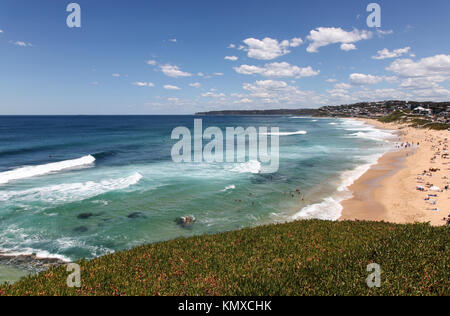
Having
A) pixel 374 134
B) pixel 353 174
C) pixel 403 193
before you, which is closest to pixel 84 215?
pixel 403 193

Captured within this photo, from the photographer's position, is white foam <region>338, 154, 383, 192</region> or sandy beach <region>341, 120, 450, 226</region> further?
white foam <region>338, 154, 383, 192</region>

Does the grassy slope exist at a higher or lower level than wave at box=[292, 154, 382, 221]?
higher

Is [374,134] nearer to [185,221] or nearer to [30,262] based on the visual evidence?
[185,221]

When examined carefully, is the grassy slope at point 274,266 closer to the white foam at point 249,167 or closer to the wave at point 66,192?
the wave at point 66,192

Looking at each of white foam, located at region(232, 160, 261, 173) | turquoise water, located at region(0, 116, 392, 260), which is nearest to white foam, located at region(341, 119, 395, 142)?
turquoise water, located at region(0, 116, 392, 260)

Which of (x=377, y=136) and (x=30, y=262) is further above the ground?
(x=377, y=136)

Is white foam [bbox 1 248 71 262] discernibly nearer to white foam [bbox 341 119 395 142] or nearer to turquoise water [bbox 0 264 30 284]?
turquoise water [bbox 0 264 30 284]

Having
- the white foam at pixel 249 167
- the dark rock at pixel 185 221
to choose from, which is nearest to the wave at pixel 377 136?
the white foam at pixel 249 167
